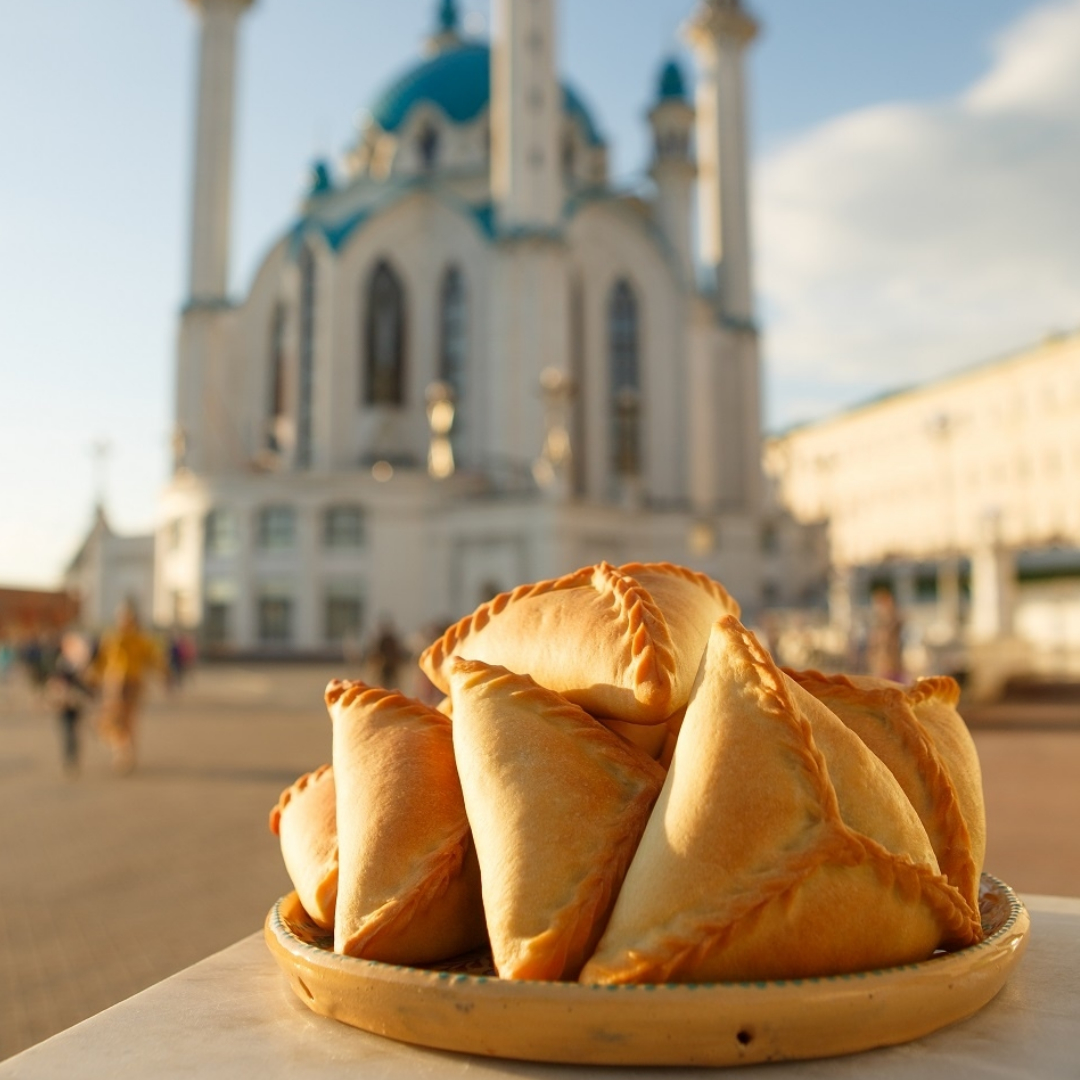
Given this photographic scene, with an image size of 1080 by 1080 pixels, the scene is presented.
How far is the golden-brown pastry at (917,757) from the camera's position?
4.58 feet

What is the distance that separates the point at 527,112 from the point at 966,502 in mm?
33259

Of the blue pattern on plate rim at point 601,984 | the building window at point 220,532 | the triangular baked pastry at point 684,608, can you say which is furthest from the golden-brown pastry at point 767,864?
the building window at point 220,532

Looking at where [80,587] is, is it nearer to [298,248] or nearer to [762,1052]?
[298,248]

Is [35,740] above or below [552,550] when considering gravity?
below

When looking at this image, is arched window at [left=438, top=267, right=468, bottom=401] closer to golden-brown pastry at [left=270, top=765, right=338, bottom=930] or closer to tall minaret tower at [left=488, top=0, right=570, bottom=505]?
tall minaret tower at [left=488, top=0, right=570, bottom=505]

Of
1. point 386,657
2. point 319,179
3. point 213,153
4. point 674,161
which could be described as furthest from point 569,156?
point 386,657

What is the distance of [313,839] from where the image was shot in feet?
5.16

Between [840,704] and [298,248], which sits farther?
[298,248]

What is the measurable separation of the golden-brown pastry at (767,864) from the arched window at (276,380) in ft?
149

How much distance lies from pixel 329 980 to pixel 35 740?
15.1 meters

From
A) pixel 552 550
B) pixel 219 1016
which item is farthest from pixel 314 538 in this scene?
pixel 219 1016

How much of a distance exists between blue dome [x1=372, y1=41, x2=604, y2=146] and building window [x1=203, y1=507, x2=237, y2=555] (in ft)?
78.8

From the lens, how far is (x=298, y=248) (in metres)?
43.5

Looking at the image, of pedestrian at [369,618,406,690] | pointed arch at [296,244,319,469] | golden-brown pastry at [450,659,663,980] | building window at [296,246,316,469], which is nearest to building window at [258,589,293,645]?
pointed arch at [296,244,319,469]
